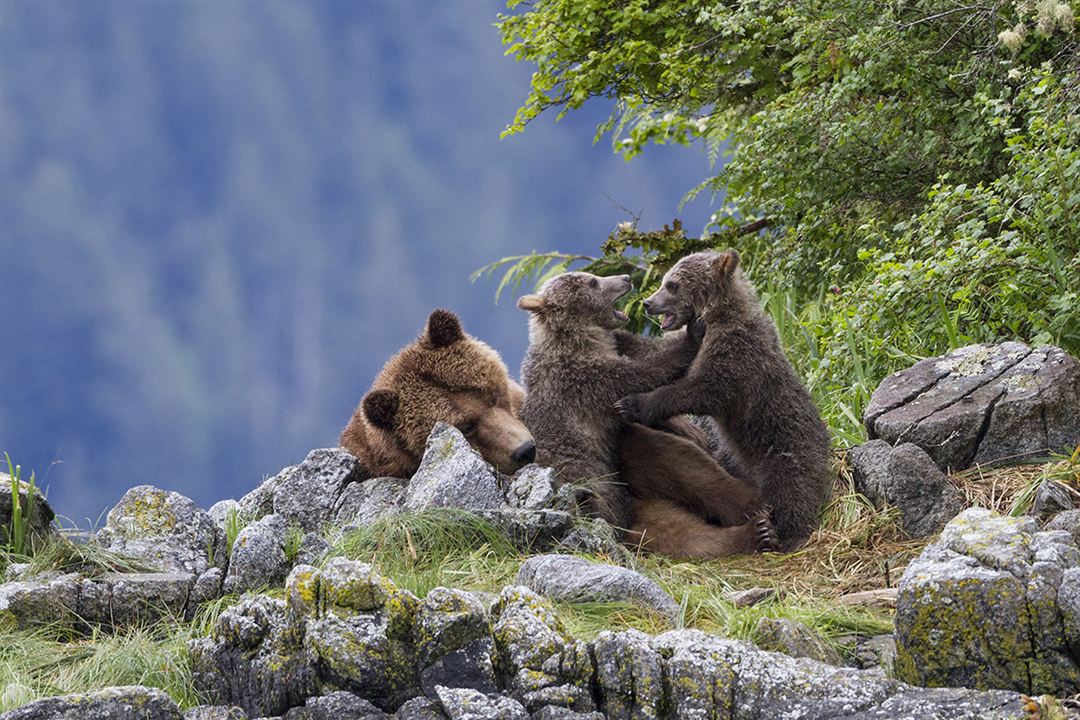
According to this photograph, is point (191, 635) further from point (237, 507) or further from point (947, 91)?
point (947, 91)

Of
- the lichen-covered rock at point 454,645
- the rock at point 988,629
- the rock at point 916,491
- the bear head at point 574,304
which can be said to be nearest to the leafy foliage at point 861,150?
the rock at point 916,491

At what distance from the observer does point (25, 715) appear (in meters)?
4.37

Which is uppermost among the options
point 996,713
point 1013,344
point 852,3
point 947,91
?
point 852,3

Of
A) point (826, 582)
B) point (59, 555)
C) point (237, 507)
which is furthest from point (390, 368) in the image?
point (826, 582)

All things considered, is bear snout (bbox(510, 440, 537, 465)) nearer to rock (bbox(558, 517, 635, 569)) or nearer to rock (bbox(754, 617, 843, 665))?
rock (bbox(558, 517, 635, 569))

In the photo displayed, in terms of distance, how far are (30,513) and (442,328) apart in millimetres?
2475

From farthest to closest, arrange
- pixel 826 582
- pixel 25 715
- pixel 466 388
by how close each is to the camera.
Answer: pixel 466 388 → pixel 826 582 → pixel 25 715

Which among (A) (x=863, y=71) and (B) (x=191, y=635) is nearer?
(B) (x=191, y=635)

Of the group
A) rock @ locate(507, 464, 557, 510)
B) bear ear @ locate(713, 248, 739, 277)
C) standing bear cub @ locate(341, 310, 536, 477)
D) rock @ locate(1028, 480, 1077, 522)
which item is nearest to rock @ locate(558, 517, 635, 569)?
rock @ locate(507, 464, 557, 510)

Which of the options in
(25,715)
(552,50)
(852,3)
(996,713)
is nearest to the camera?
(996,713)

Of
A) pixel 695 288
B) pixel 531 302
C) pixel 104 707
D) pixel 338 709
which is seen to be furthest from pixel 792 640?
→ pixel 531 302

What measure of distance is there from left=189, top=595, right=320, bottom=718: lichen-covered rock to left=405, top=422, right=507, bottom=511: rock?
2.33 meters

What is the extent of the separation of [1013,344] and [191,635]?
218 inches

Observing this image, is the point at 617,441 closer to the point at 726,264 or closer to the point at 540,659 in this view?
the point at 726,264
